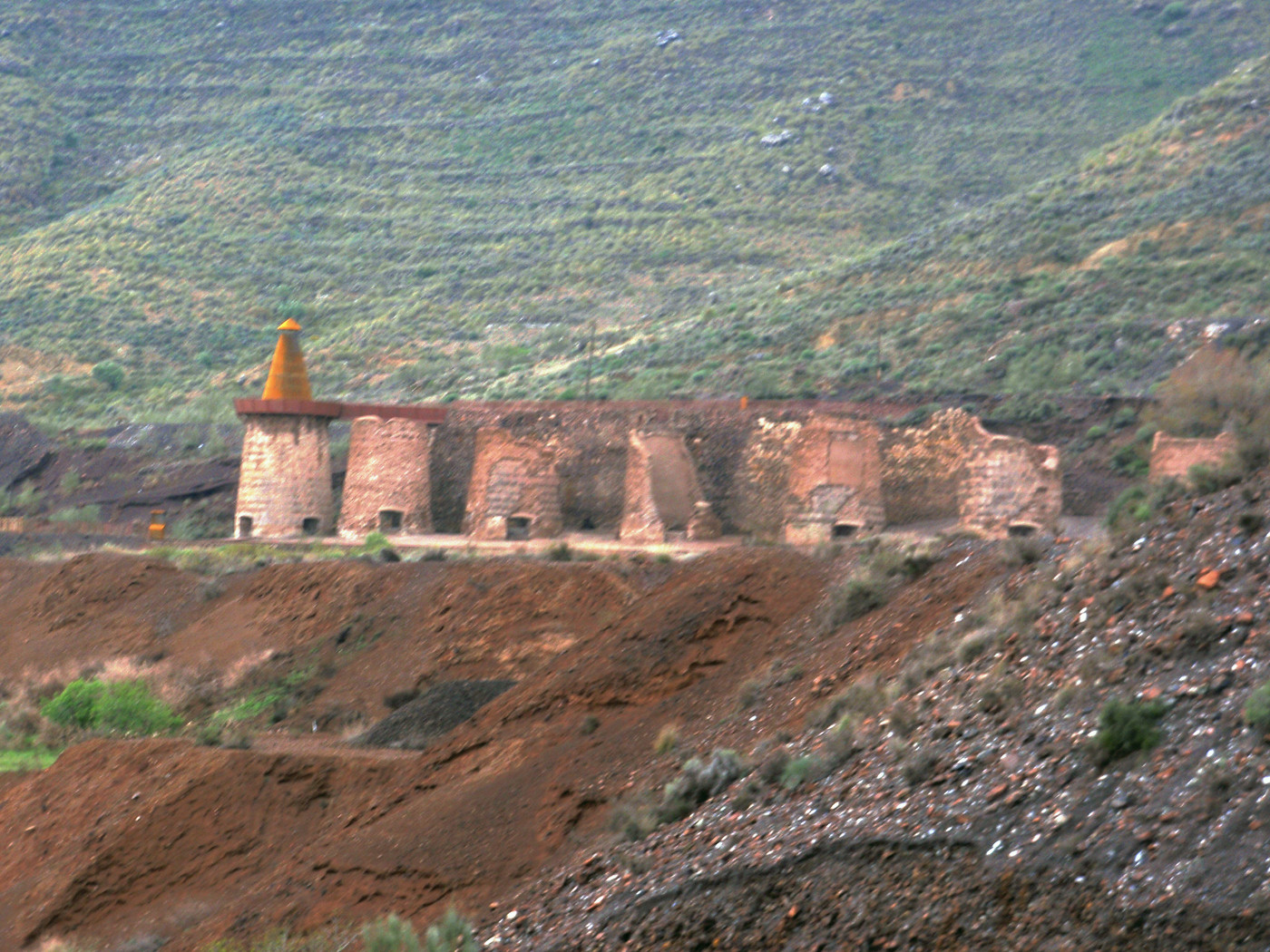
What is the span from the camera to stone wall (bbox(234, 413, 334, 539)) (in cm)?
3262

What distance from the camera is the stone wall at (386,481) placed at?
32031mm

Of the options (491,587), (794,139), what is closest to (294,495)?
(491,587)

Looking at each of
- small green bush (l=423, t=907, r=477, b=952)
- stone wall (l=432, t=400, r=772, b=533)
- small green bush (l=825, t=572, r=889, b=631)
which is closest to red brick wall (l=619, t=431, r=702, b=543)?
stone wall (l=432, t=400, r=772, b=533)

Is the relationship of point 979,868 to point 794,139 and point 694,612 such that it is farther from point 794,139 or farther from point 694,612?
point 794,139

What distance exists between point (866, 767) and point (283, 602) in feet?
51.4

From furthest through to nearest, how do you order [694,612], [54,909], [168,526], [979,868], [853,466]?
[168,526] < [853,466] < [694,612] < [54,909] < [979,868]

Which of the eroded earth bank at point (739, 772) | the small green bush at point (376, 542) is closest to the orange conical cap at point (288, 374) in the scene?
the small green bush at point (376, 542)

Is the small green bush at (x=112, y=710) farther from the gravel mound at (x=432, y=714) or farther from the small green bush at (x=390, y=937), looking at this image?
the small green bush at (x=390, y=937)

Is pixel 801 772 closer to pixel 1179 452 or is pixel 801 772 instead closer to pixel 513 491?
pixel 1179 452

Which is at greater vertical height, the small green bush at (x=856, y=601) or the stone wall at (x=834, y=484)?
the stone wall at (x=834, y=484)

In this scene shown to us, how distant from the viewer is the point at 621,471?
32.3 metres

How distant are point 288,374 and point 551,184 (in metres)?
38.2

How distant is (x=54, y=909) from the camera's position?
50.5ft

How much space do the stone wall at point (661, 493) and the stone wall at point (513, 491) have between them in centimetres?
142
